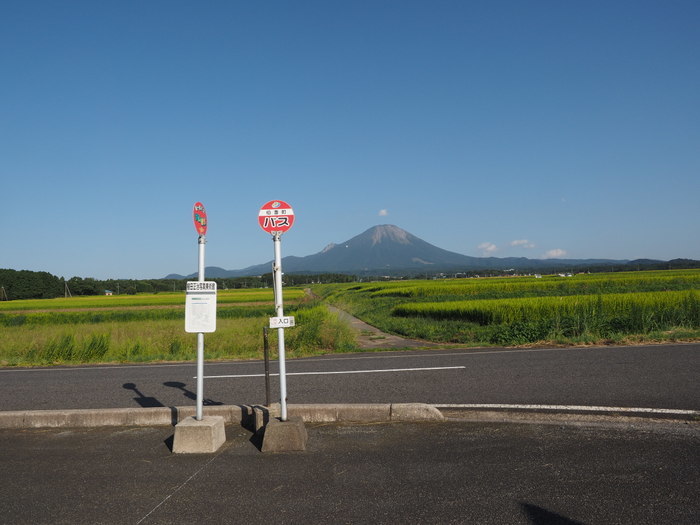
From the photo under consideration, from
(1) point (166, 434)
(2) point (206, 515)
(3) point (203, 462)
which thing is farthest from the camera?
(1) point (166, 434)

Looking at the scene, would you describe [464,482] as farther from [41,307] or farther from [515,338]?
[41,307]

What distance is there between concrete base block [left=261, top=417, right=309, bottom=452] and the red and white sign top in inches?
77.2

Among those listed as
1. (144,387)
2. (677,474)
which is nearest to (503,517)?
(677,474)

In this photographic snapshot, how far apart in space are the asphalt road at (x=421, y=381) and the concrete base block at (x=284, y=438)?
1.97 m

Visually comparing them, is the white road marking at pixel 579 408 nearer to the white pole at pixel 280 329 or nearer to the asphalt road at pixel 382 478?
the asphalt road at pixel 382 478

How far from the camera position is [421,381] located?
797cm

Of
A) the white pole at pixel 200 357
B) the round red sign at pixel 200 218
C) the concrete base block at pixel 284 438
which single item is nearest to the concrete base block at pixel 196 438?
the white pole at pixel 200 357

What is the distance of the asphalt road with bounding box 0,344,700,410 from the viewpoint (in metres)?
6.61

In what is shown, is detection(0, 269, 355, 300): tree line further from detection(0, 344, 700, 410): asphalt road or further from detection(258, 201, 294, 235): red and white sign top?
detection(258, 201, 294, 235): red and white sign top

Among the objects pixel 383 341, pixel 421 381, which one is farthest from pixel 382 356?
pixel 383 341

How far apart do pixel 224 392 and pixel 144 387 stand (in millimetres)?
1753

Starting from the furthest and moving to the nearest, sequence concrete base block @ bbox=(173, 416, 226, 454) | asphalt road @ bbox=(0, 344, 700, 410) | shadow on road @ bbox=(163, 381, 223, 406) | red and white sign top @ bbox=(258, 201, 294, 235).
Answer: shadow on road @ bbox=(163, 381, 223, 406) → asphalt road @ bbox=(0, 344, 700, 410) → red and white sign top @ bbox=(258, 201, 294, 235) → concrete base block @ bbox=(173, 416, 226, 454)

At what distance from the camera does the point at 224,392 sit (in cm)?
786

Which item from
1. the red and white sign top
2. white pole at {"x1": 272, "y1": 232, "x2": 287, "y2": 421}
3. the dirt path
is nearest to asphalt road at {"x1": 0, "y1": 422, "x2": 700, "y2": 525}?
white pole at {"x1": 272, "y1": 232, "x2": 287, "y2": 421}
